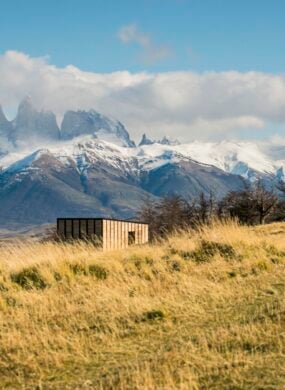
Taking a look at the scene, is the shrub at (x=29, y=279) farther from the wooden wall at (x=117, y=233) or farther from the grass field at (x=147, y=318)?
the wooden wall at (x=117, y=233)

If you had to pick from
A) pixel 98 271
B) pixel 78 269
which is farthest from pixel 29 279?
pixel 98 271

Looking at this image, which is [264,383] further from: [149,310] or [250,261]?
[250,261]

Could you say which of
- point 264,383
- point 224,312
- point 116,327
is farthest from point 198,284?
point 264,383

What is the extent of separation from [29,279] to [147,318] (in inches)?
220

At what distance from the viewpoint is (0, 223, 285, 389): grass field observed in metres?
8.90

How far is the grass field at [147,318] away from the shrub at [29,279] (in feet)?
0.13

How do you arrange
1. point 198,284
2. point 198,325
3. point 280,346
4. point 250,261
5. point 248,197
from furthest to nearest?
point 248,197, point 250,261, point 198,284, point 198,325, point 280,346

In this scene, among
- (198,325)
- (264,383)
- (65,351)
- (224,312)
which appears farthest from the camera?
(224,312)

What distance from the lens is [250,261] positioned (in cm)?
1728

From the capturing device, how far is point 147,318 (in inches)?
476

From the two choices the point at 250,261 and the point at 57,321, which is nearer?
the point at 57,321

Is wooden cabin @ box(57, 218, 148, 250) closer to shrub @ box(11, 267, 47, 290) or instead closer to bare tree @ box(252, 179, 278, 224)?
shrub @ box(11, 267, 47, 290)

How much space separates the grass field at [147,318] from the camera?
29.2ft

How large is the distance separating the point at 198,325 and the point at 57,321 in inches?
117
